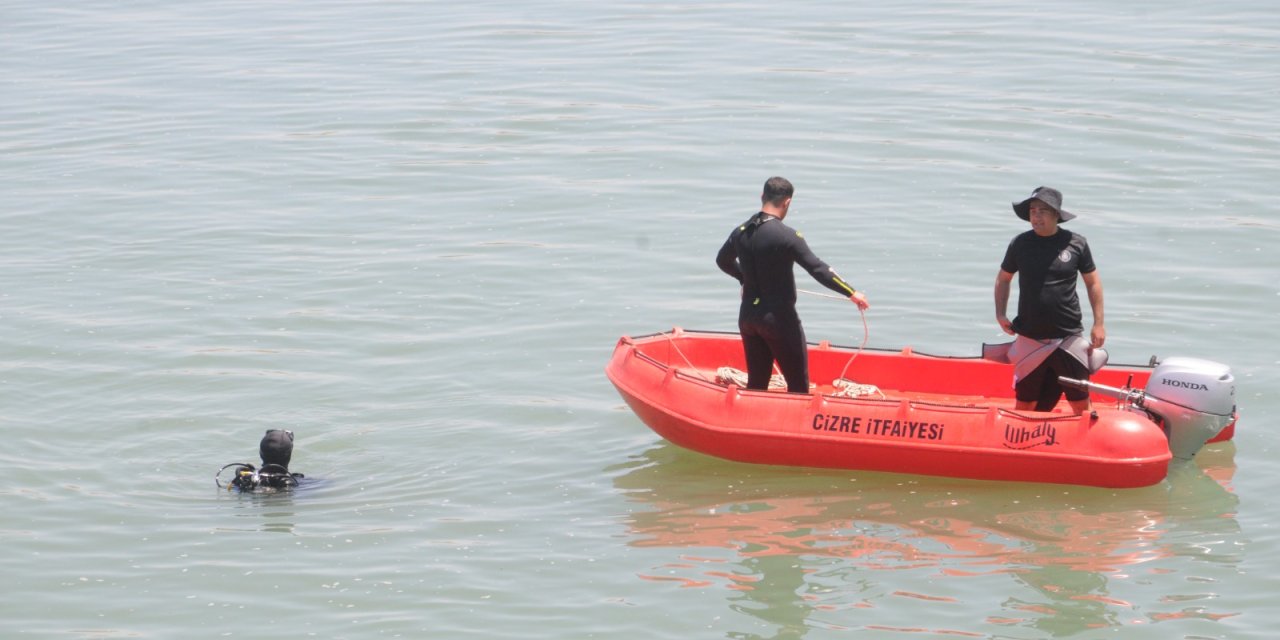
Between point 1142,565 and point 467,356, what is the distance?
20.1ft

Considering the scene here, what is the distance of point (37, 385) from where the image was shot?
1284cm

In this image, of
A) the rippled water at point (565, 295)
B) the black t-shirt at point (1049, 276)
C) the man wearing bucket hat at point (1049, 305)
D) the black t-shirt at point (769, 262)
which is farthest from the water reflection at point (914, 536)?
the black t-shirt at point (769, 262)

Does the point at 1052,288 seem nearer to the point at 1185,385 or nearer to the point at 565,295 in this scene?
the point at 1185,385

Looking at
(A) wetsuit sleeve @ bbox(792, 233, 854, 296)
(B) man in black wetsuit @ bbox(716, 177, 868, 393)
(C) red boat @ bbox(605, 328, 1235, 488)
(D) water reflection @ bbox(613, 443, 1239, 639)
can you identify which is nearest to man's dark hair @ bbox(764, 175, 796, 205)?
(B) man in black wetsuit @ bbox(716, 177, 868, 393)

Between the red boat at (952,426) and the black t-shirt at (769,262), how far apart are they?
67 cm

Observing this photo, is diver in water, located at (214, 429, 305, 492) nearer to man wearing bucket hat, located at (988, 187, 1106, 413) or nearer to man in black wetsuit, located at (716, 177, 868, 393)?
man in black wetsuit, located at (716, 177, 868, 393)

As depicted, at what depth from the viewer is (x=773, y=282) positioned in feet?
34.4

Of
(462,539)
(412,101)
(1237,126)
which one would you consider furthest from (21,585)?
(1237,126)

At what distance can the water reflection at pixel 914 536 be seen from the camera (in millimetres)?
8992

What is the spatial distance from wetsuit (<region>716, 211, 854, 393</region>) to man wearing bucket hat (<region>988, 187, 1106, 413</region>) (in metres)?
1.10

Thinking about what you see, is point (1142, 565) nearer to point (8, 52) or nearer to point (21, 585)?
point (21, 585)

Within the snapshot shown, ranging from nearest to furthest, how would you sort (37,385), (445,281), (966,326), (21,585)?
(21,585), (37,385), (966,326), (445,281)

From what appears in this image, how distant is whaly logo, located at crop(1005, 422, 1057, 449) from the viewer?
10.2 m

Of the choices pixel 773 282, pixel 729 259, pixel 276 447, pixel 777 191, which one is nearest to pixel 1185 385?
pixel 773 282
